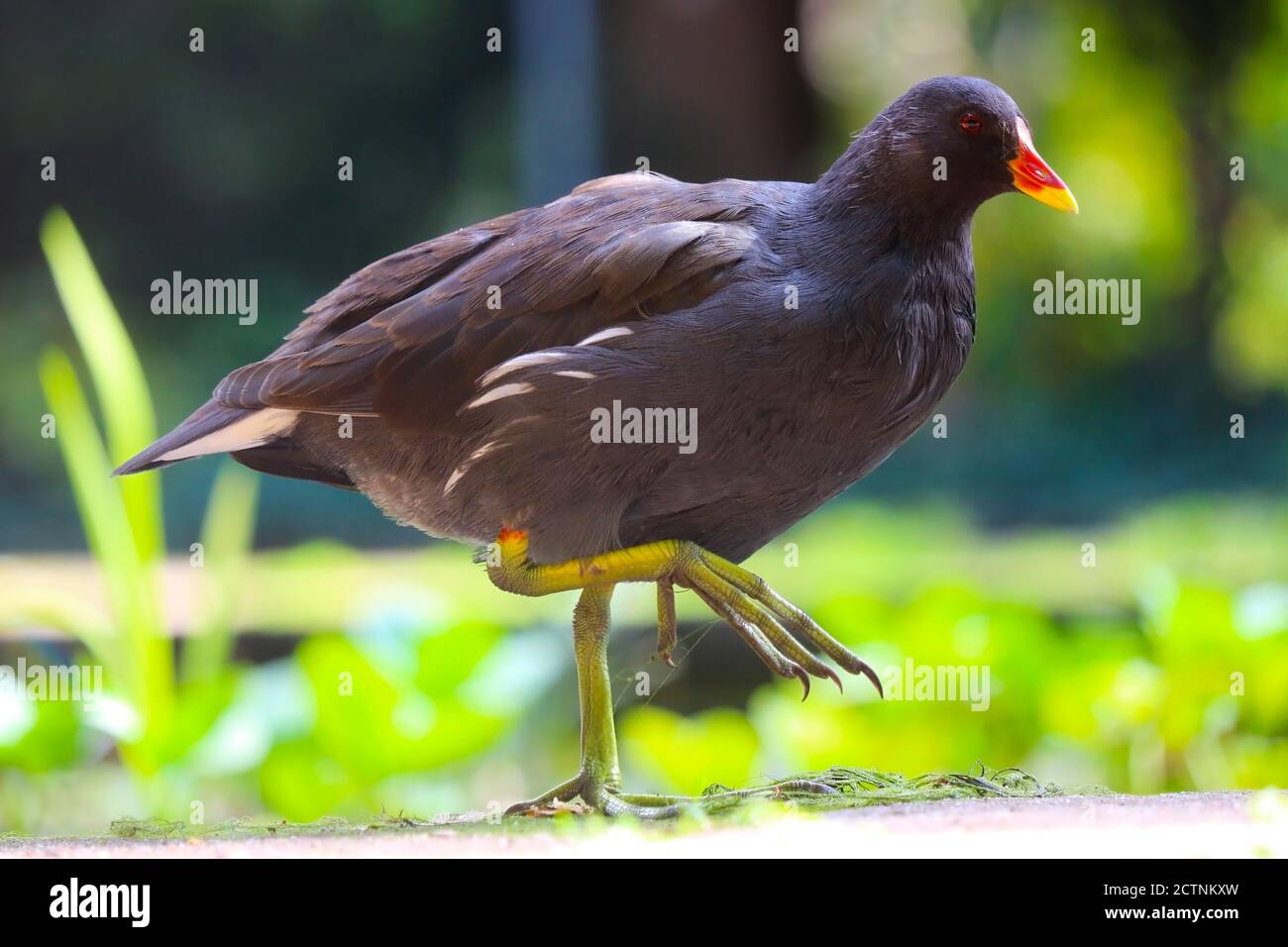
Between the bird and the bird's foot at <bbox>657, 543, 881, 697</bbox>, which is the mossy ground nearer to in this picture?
the bird

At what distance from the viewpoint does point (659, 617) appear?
3.73 m

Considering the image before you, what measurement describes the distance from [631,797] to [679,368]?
3.73 ft

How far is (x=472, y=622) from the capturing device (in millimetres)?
4793

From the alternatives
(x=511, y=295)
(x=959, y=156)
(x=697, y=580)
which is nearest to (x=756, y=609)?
(x=697, y=580)

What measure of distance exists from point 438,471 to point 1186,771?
259cm

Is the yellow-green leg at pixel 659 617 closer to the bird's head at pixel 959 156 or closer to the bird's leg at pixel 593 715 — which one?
the bird's leg at pixel 593 715

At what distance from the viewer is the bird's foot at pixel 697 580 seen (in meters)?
3.38

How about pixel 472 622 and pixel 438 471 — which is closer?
pixel 438 471

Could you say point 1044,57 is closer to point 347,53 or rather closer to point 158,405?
point 347,53

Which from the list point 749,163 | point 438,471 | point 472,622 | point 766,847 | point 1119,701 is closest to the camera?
point 766,847

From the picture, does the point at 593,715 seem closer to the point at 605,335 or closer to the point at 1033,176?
the point at 605,335

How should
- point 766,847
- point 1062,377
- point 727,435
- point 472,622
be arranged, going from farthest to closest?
1. point 1062,377
2. point 472,622
3. point 727,435
4. point 766,847

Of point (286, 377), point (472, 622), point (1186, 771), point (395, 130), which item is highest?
point (395, 130)

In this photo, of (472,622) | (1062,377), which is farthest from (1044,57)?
(472,622)
